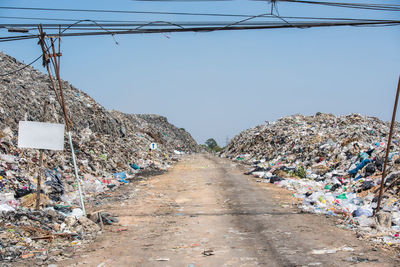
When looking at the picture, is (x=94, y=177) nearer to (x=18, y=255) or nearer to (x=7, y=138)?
(x=7, y=138)

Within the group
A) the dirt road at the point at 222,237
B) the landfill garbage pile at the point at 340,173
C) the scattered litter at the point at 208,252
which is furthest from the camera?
the landfill garbage pile at the point at 340,173

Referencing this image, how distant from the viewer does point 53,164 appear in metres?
13.4

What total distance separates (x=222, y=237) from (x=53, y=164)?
28.8 feet

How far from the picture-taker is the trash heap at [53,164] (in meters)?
7.02

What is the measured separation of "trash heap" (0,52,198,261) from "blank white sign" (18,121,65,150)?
3.45 ft

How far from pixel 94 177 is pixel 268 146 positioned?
16.0m

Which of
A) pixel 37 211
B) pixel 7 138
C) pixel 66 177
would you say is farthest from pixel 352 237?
pixel 7 138

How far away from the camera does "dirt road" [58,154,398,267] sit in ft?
18.4

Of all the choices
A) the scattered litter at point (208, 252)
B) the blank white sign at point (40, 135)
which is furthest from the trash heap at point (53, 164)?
the scattered litter at point (208, 252)

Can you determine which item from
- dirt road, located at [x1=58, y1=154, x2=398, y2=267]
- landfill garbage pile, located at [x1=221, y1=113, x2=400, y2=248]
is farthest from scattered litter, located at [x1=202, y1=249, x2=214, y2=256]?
landfill garbage pile, located at [x1=221, y1=113, x2=400, y2=248]

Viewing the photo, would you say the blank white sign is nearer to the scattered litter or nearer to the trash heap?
the trash heap

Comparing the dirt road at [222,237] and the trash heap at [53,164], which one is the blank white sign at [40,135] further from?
the dirt road at [222,237]

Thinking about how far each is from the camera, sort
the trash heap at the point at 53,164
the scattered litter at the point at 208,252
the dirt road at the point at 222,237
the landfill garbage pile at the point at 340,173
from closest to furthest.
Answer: the dirt road at the point at 222,237 < the scattered litter at the point at 208,252 < the trash heap at the point at 53,164 < the landfill garbage pile at the point at 340,173

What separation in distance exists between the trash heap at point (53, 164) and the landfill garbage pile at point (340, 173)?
19.3 ft
